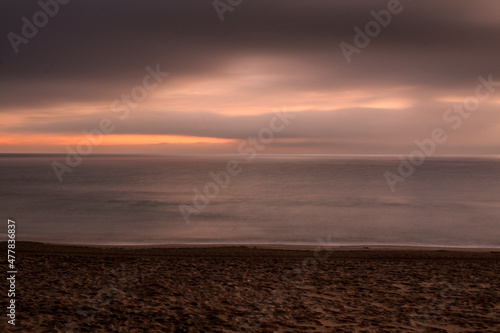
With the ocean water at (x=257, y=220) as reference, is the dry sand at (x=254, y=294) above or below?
below

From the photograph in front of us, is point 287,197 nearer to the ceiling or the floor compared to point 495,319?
nearer to the ceiling

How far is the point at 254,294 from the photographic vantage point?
9.61 meters

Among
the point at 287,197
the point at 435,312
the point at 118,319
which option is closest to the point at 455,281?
the point at 435,312

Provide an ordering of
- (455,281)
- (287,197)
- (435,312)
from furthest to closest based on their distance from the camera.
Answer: (287,197) → (455,281) → (435,312)

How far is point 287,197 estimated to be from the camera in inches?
2141

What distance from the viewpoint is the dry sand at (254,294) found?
25.2 feet

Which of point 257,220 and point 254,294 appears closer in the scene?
point 254,294

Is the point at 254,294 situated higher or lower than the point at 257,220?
lower

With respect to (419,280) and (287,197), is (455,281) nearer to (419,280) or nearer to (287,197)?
(419,280)

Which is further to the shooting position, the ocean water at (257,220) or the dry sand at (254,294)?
the ocean water at (257,220)

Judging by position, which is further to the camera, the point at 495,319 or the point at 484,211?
the point at 484,211

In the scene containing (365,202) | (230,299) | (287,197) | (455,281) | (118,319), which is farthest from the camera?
(287,197)

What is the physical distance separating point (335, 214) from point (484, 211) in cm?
1516

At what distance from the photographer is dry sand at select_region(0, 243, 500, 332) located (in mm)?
7691
